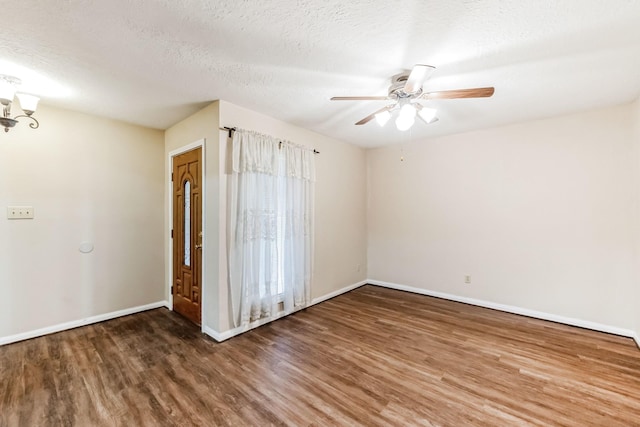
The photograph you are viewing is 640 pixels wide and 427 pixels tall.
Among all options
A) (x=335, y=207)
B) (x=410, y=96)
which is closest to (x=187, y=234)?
(x=335, y=207)

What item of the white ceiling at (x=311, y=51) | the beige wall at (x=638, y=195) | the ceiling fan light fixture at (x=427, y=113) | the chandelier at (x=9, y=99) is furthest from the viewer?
the beige wall at (x=638, y=195)

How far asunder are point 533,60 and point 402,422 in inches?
110

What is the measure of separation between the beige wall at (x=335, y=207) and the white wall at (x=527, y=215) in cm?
51

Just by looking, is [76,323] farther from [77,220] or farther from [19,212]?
[19,212]

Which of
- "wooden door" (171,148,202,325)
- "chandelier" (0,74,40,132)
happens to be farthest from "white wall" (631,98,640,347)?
"chandelier" (0,74,40,132)

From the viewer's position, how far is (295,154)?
354cm

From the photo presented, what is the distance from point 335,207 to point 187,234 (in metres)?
2.18

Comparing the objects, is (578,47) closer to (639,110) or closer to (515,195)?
(639,110)

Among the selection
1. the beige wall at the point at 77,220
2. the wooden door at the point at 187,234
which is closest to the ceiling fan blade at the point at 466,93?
the wooden door at the point at 187,234

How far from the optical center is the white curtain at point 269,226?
293cm

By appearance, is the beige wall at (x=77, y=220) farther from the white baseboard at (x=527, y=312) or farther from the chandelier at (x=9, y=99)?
the white baseboard at (x=527, y=312)

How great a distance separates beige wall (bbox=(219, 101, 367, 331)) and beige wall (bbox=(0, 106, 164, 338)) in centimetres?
189

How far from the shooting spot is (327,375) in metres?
2.22

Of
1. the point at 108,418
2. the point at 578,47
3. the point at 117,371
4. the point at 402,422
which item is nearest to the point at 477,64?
the point at 578,47
